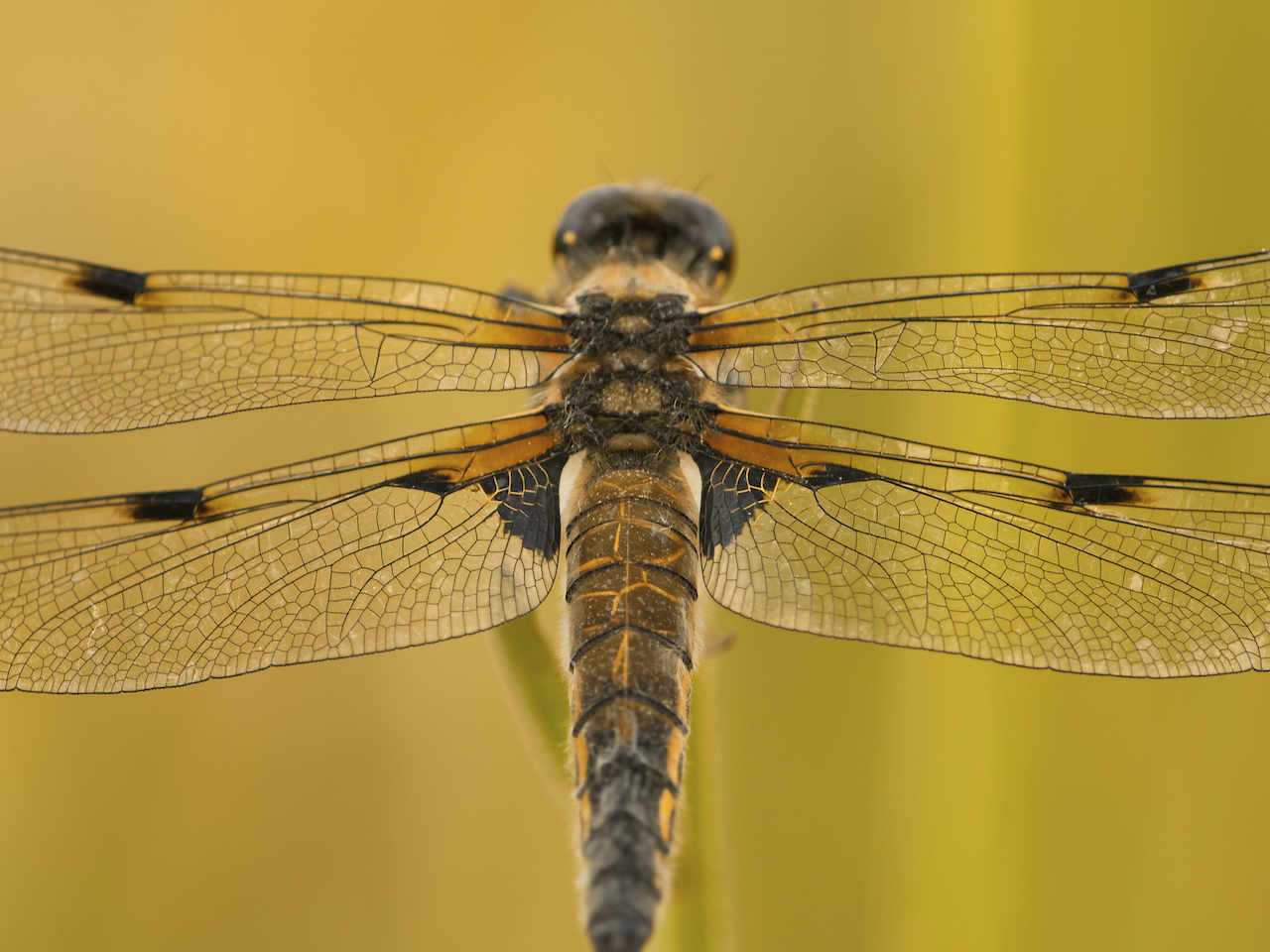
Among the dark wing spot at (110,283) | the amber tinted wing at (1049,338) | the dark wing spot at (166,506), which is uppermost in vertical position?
the dark wing spot at (110,283)

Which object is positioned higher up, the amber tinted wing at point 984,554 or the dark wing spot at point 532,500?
the dark wing spot at point 532,500

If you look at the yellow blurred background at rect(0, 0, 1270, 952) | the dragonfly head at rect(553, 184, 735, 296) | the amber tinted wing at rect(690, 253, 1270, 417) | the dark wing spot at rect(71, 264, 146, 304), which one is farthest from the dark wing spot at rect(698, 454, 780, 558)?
the dark wing spot at rect(71, 264, 146, 304)

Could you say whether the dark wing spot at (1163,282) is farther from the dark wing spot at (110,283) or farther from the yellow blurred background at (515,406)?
the dark wing spot at (110,283)

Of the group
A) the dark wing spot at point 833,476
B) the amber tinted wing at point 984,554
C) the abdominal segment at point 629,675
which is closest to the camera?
the abdominal segment at point 629,675

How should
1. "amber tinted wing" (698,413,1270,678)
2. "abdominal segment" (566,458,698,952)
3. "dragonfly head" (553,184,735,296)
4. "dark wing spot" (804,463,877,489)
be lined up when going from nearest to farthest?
1. "abdominal segment" (566,458,698,952)
2. "amber tinted wing" (698,413,1270,678)
3. "dark wing spot" (804,463,877,489)
4. "dragonfly head" (553,184,735,296)

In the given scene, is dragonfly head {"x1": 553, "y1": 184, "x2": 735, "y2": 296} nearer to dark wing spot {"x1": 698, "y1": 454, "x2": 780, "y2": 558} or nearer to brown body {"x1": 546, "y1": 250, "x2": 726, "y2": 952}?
brown body {"x1": 546, "y1": 250, "x2": 726, "y2": 952}

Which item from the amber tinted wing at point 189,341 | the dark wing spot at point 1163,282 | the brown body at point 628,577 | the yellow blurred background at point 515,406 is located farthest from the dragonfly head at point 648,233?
the dark wing spot at point 1163,282

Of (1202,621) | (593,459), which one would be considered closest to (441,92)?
(593,459)
